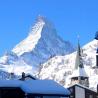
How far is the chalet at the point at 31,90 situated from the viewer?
3391 centimetres

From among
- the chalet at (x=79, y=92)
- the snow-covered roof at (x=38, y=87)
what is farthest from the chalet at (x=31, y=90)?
the chalet at (x=79, y=92)

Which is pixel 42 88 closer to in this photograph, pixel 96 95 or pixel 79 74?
pixel 96 95

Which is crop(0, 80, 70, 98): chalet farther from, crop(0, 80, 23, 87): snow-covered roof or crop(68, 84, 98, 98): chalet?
crop(68, 84, 98, 98): chalet

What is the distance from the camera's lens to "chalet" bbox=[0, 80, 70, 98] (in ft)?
111

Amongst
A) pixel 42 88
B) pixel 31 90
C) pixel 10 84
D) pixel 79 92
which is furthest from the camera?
pixel 79 92

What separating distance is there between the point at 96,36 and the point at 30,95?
65.3ft

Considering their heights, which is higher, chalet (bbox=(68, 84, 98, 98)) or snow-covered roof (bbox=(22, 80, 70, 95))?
chalet (bbox=(68, 84, 98, 98))

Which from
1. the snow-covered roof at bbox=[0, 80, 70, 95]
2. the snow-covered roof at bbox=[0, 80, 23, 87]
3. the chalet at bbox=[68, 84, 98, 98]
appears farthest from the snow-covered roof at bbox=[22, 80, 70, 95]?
the chalet at bbox=[68, 84, 98, 98]

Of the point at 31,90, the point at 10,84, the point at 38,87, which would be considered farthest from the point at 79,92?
the point at 31,90

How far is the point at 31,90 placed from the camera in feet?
111

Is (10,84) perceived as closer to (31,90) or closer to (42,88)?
(31,90)

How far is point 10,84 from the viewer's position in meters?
35.3

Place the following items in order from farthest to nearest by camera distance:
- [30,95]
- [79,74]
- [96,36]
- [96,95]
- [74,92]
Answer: [79,74] < [96,95] < [74,92] < [96,36] < [30,95]

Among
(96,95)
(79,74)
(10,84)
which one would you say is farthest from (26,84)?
(79,74)
